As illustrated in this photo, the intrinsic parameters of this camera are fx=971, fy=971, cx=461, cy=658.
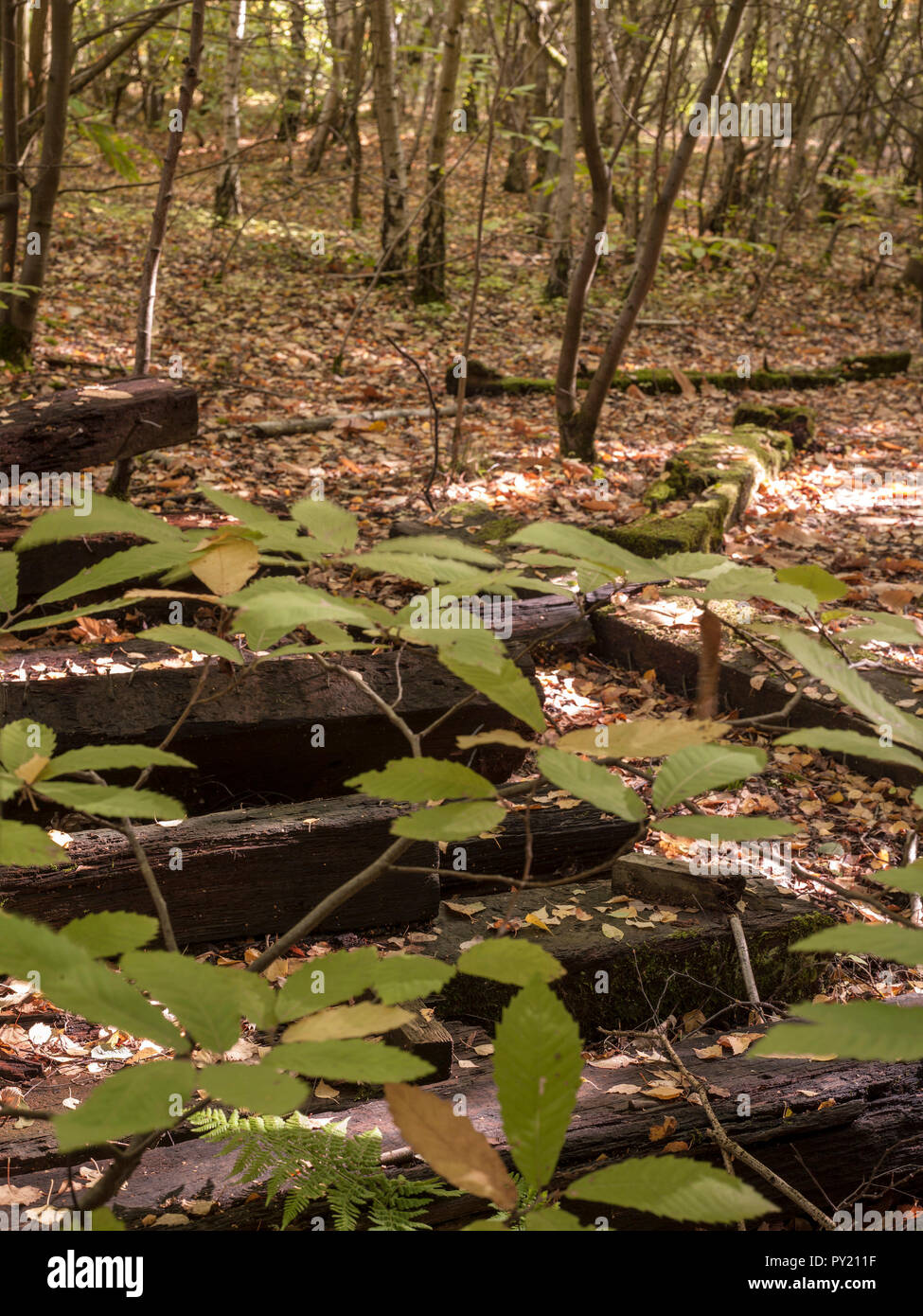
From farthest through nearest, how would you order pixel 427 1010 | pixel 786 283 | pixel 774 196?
1. pixel 774 196
2. pixel 786 283
3. pixel 427 1010

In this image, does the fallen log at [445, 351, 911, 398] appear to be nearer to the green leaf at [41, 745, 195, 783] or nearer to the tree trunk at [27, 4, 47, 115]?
the tree trunk at [27, 4, 47, 115]

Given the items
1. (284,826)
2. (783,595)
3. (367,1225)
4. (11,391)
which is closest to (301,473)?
(11,391)

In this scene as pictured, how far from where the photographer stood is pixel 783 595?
3.24 feet

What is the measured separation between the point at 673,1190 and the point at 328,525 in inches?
29.3

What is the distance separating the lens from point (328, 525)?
1.11 meters

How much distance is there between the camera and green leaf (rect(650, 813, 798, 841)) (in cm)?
79

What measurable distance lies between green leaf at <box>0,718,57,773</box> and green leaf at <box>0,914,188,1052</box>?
0.88ft

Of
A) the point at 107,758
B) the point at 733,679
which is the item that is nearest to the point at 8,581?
the point at 107,758

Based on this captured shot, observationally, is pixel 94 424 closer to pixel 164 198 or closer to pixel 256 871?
pixel 164 198

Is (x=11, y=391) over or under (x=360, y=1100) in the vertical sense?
over

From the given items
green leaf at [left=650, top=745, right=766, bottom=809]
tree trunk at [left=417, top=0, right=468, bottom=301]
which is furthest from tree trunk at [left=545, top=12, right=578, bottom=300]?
green leaf at [left=650, top=745, right=766, bottom=809]

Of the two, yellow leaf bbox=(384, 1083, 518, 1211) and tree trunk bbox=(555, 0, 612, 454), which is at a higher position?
tree trunk bbox=(555, 0, 612, 454)
